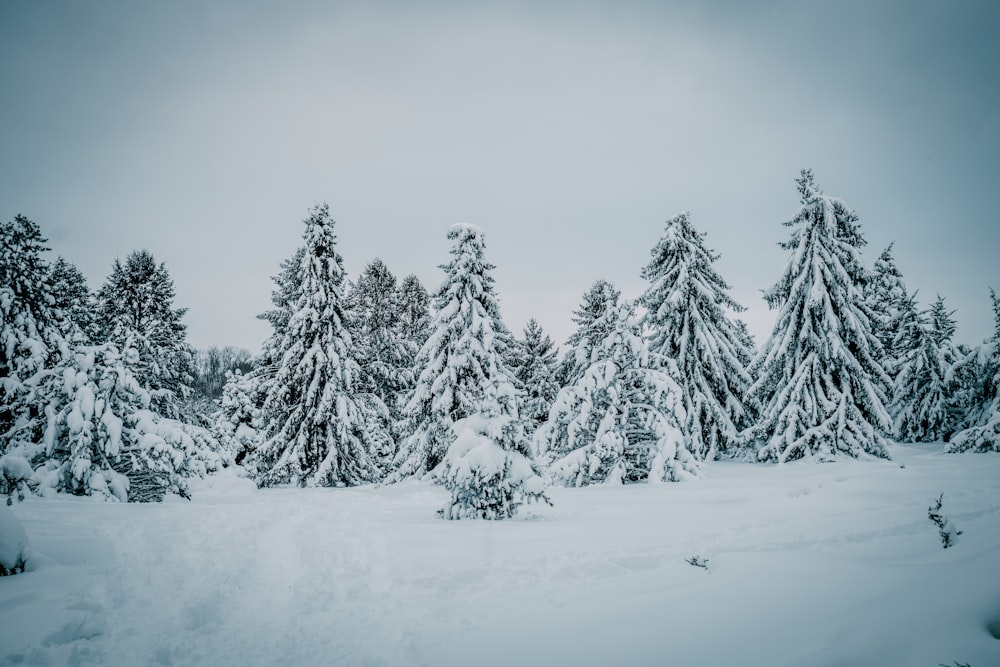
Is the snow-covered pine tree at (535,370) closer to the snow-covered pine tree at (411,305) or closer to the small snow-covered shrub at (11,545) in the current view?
the snow-covered pine tree at (411,305)

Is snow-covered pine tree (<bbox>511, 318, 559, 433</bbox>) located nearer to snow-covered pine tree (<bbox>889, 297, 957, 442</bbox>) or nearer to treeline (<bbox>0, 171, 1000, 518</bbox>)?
treeline (<bbox>0, 171, 1000, 518</bbox>)

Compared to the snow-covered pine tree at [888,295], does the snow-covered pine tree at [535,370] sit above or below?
below

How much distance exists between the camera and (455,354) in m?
18.9

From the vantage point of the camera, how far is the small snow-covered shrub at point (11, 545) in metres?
4.51

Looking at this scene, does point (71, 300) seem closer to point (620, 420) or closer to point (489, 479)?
point (489, 479)

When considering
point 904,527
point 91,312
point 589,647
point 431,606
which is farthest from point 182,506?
point 91,312

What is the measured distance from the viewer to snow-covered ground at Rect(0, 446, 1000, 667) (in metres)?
3.51

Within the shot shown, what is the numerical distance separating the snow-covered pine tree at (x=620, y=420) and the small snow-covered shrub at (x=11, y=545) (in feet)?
38.5

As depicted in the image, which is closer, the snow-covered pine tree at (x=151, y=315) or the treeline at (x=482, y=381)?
the treeline at (x=482, y=381)

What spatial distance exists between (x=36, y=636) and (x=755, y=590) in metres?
6.33

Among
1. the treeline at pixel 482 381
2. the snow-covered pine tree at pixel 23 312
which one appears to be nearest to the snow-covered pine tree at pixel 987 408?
the treeline at pixel 482 381

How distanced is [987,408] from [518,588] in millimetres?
19799

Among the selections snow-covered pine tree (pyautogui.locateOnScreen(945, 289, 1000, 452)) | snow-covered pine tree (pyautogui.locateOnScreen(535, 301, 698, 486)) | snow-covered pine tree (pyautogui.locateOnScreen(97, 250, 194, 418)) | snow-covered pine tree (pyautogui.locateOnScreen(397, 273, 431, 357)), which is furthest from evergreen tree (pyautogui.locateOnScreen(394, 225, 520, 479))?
snow-covered pine tree (pyautogui.locateOnScreen(945, 289, 1000, 452))

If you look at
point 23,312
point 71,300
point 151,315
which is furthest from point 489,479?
point 151,315
